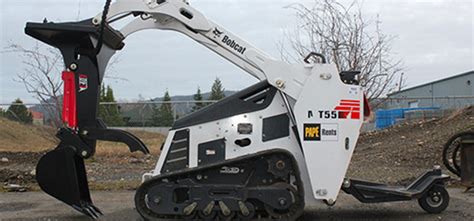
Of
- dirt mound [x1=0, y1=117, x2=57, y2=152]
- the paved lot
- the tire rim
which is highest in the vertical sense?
dirt mound [x1=0, y1=117, x2=57, y2=152]

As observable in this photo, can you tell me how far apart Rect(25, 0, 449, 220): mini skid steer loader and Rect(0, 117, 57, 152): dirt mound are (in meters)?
10.9

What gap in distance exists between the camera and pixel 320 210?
6723mm

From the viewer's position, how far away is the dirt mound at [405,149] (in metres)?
10.8

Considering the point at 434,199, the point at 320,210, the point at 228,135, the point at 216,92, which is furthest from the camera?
the point at 216,92

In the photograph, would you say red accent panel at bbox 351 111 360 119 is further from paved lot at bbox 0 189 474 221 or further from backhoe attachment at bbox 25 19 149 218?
backhoe attachment at bbox 25 19 149 218

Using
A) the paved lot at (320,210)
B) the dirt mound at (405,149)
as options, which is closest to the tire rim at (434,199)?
the paved lot at (320,210)

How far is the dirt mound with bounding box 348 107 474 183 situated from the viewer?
1075cm

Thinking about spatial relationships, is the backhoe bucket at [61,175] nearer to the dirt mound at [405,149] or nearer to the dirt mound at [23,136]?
the dirt mound at [405,149]

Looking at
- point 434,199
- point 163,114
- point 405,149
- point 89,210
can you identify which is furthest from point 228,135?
point 163,114

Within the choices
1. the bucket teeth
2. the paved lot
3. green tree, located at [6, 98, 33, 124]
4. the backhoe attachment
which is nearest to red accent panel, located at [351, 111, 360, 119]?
the paved lot

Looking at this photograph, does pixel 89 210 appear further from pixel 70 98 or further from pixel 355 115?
pixel 355 115

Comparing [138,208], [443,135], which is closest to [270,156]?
[138,208]

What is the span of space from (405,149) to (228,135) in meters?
8.90

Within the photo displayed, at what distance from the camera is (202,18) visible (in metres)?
6.03
